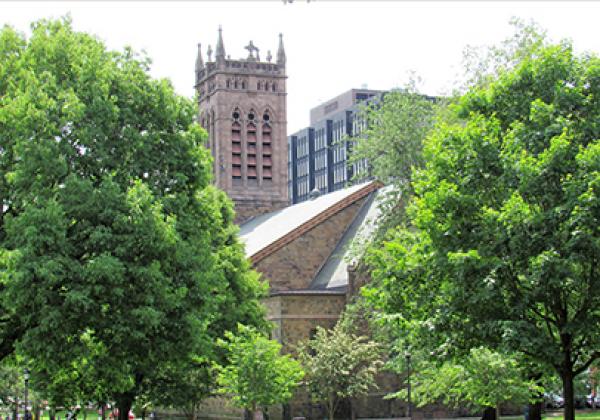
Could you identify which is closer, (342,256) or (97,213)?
(97,213)

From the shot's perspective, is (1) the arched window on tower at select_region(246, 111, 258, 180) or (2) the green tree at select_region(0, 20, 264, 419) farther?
(1) the arched window on tower at select_region(246, 111, 258, 180)

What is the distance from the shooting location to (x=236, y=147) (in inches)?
3371

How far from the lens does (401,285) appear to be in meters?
30.2

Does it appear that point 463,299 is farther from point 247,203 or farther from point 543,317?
point 247,203

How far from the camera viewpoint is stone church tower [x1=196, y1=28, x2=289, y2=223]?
277 ft

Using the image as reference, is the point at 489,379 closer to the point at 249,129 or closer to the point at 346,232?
the point at 346,232

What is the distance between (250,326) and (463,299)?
19598 millimetres

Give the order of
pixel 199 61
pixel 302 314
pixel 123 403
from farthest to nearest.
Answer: pixel 199 61 < pixel 302 314 < pixel 123 403

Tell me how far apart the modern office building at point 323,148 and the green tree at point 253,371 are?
103m

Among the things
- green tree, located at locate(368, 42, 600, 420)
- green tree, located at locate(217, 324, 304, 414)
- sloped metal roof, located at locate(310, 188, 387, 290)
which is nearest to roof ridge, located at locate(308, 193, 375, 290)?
sloped metal roof, located at locate(310, 188, 387, 290)

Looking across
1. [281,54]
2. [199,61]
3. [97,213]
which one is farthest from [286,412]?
[199,61]

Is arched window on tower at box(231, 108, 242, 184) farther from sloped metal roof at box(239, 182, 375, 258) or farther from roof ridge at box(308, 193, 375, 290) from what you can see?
roof ridge at box(308, 193, 375, 290)

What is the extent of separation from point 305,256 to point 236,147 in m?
23.1

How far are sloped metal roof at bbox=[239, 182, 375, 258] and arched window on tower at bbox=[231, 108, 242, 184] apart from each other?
15.4ft
